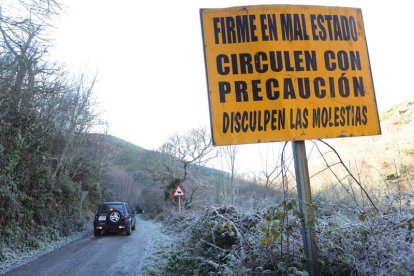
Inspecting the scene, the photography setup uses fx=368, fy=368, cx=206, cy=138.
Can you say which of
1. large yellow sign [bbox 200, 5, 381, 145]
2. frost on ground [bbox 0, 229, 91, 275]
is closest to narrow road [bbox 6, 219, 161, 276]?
frost on ground [bbox 0, 229, 91, 275]

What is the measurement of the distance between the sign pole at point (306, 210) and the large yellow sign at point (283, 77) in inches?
8.7

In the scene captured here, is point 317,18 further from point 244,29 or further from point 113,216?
point 113,216

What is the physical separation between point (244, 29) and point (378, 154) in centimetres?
1230

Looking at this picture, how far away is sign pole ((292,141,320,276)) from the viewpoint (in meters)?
3.71

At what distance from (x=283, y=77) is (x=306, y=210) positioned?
139 cm

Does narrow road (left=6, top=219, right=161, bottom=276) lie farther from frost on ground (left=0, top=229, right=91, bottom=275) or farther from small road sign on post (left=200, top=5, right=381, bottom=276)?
small road sign on post (left=200, top=5, right=381, bottom=276)

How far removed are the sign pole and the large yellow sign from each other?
8.7 inches

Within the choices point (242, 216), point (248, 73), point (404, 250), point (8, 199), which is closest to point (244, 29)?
point (248, 73)

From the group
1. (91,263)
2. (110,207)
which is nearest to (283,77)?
(91,263)

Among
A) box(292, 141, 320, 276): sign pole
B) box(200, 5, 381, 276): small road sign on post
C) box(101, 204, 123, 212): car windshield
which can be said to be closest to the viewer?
box(292, 141, 320, 276): sign pole

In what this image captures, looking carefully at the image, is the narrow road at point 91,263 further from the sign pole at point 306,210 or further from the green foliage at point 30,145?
the sign pole at point 306,210

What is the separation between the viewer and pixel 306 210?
370cm

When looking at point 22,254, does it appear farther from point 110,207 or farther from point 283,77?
point 283,77

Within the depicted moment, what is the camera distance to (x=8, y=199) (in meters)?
12.4
